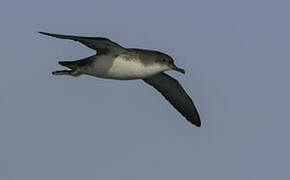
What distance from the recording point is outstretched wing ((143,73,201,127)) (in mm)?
24203

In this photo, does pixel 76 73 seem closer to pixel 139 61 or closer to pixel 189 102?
pixel 139 61

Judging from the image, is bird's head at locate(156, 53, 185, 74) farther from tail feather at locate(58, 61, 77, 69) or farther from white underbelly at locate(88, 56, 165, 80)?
tail feather at locate(58, 61, 77, 69)

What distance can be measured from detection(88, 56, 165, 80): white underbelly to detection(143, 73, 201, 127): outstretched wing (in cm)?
426

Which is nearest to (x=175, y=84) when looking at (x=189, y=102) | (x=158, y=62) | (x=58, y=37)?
(x=189, y=102)

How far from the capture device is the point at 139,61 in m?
19.6

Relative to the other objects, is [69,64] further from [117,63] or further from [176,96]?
[176,96]

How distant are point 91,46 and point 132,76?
1.41 meters

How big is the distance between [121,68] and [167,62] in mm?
1283

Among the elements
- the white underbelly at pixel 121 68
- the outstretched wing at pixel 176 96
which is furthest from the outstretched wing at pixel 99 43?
the outstretched wing at pixel 176 96

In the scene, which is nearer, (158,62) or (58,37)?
(58,37)

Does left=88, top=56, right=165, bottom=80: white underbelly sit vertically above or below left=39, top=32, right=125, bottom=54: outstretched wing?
below

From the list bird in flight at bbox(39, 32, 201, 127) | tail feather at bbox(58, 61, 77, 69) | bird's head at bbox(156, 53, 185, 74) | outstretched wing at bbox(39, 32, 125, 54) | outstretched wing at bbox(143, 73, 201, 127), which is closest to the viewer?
outstretched wing at bbox(39, 32, 125, 54)

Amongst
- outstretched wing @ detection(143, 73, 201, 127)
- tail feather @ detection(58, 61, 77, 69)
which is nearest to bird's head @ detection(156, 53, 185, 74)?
tail feather @ detection(58, 61, 77, 69)

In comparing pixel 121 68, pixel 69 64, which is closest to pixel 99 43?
pixel 121 68
